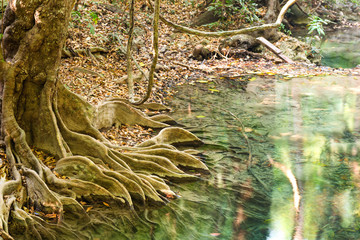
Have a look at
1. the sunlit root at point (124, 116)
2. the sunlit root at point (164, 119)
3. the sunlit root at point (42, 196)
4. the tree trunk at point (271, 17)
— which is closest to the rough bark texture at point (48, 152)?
the sunlit root at point (42, 196)

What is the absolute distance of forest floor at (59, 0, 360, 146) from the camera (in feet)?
30.1

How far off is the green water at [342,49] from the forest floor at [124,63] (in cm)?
238

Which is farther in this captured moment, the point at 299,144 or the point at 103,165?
the point at 299,144

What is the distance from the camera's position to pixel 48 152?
17.6 feet

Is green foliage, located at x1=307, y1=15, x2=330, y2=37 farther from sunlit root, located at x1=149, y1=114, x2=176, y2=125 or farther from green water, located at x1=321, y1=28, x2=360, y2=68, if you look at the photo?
green water, located at x1=321, y1=28, x2=360, y2=68

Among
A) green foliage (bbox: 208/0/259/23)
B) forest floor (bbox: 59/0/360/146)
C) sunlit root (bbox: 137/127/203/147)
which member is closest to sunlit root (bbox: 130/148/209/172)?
sunlit root (bbox: 137/127/203/147)

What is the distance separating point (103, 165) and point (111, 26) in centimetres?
867

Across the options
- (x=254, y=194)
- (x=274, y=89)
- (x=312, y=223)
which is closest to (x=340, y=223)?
(x=312, y=223)

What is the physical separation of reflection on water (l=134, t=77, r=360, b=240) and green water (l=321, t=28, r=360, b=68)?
18.0 feet

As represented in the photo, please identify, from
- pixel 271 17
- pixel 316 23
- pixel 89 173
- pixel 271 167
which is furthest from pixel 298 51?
pixel 89 173

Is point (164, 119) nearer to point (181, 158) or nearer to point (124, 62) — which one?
point (181, 158)

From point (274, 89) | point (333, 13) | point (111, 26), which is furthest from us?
point (333, 13)

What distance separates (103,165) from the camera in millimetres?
5449

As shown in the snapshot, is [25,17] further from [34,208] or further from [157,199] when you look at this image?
[157,199]
